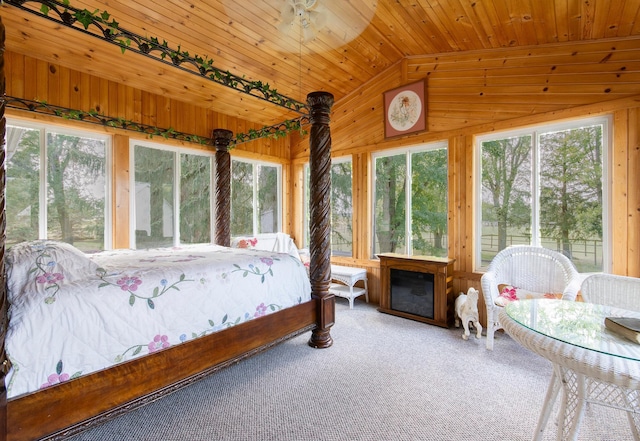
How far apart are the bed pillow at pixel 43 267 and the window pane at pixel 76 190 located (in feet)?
6.16

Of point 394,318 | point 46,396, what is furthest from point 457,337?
point 46,396

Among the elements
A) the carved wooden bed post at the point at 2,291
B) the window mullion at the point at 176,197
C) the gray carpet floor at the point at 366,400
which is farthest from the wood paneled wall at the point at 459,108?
Answer: the carved wooden bed post at the point at 2,291

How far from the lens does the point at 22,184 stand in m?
3.13

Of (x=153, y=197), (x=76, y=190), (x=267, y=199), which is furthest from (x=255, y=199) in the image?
(x=76, y=190)

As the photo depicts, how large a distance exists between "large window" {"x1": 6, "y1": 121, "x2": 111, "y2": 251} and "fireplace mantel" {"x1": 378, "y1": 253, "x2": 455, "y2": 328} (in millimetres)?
3548

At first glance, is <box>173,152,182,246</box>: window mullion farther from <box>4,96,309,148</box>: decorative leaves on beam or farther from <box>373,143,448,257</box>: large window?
<box>373,143,448,257</box>: large window

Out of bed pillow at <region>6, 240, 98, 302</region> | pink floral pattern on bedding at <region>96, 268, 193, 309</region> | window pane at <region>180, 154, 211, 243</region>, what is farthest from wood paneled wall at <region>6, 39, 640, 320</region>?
pink floral pattern on bedding at <region>96, 268, 193, 309</region>

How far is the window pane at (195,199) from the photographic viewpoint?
14.3ft

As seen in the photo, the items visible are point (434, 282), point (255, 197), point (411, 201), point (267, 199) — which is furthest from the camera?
point (267, 199)

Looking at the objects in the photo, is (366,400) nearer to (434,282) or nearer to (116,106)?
(434,282)

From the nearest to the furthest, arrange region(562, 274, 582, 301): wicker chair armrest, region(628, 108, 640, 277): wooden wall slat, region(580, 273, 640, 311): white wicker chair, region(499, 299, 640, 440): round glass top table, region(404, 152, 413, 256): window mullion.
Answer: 1. region(499, 299, 640, 440): round glass top table
2. region(580, 273, 640, 311): white wicker chair
3. region(562, 274, 582, 301): wicker chair armrest
4. region(628, 108, 640, 277): wooden wall slat
5. region(404, 152, 413, 256): window mullion

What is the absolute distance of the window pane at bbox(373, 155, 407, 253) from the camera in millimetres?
4316

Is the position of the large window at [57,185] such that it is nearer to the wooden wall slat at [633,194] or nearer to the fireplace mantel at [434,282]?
the fireplace mantel at [434,282]

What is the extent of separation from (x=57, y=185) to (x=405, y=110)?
430 centimetres
